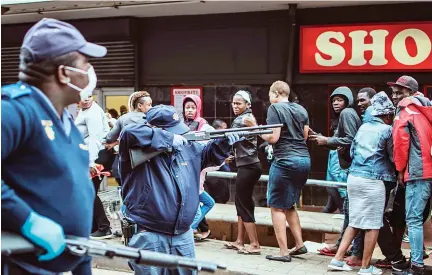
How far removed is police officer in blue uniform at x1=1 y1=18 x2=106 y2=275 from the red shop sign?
7.87 m

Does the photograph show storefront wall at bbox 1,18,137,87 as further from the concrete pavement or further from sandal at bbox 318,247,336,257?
sandal at bbox 318,247,336,257

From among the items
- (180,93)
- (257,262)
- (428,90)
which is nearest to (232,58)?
(180,93)

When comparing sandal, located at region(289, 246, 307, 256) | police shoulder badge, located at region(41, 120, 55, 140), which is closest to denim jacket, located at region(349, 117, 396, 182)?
sandal, located at region(289, 246, 307, 256)

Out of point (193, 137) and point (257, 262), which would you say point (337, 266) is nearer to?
point (257, 262)

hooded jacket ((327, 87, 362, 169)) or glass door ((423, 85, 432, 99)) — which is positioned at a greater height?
glass door ((423, 85, 432, 99))

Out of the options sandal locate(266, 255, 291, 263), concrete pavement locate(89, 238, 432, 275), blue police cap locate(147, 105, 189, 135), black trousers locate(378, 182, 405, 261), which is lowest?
concrete pavement locate(89, 238, 432, 275)

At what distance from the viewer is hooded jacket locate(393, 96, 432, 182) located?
239 inches

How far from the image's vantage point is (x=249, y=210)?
7223 millimetres

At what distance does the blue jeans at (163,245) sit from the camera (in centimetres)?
435

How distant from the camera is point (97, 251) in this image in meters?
2.58

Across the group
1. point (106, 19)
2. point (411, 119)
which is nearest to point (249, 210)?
point (411, 119)

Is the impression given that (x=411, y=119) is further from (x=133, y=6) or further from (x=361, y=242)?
(x=133, y=6)

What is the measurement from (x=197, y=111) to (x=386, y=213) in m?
2.37

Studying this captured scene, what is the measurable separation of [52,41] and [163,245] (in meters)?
2.14
